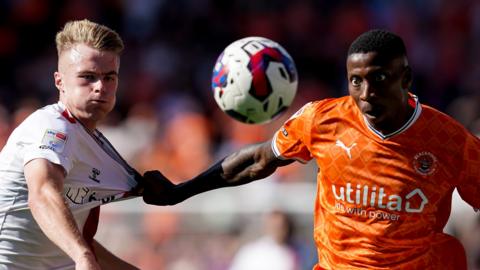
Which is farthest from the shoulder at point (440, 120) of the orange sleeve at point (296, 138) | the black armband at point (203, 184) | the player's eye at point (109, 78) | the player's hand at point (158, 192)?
the player's eye at point (109, 78)

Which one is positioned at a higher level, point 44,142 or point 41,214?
point 44,142

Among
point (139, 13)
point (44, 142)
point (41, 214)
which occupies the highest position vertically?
point (139, 13)

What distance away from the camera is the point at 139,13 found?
653 inches

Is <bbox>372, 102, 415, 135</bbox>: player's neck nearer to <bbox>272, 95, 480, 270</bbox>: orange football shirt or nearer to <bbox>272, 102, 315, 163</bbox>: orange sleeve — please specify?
<bbox>272, 95, 480, 270</bbox>: orange football shirt

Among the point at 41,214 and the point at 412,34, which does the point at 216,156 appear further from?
the point at 41,214

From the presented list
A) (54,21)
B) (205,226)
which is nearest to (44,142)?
(205,226)

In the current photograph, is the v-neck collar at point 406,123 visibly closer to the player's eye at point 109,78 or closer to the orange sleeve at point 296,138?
the orange sleeve at point 296,138

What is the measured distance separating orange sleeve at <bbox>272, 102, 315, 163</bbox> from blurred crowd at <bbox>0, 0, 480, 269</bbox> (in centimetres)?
581

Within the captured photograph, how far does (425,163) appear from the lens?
632 cm

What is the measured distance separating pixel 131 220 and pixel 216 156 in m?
1.59

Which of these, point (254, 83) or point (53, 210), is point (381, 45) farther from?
point (53, 210)

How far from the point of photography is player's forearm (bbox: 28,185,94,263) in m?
5.46

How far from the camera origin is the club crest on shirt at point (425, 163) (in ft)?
20.7

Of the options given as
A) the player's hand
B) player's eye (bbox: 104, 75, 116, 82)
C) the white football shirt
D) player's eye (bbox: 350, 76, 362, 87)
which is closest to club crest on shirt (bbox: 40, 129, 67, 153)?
the white football shirt
